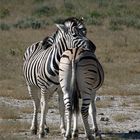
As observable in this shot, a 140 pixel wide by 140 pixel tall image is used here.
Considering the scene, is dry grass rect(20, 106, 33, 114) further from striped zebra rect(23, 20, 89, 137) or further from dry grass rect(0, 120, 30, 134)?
striped zebra rect(23, 20, 89, 137)

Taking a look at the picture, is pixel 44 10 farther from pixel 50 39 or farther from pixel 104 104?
pixel 50 39

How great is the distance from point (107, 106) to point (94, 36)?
1644 cm

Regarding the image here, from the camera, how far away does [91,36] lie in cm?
3153

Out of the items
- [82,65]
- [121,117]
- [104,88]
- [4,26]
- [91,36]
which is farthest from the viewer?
[4,26]

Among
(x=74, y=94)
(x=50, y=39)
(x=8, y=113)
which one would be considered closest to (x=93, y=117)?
(x=74, y=94)

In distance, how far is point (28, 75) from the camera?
1206 centimetres

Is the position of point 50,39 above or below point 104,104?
above

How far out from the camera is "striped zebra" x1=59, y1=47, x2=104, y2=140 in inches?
396

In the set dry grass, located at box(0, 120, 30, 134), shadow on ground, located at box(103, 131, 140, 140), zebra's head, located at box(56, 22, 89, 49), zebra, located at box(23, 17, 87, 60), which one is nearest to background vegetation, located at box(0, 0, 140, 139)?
dry grass, located at box(0, 120, 30, 134)

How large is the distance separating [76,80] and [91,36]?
21.5 metres

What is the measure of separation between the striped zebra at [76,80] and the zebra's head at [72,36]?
0.39 meters

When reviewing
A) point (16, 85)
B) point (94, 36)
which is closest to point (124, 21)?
point (94, 36)

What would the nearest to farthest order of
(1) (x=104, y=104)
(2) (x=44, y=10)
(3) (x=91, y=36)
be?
(1) (x=104, y=104)
(3) (x=91, y=36)
(2) (x=44, y=10)

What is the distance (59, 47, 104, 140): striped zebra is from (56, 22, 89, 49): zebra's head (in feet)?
1.27
